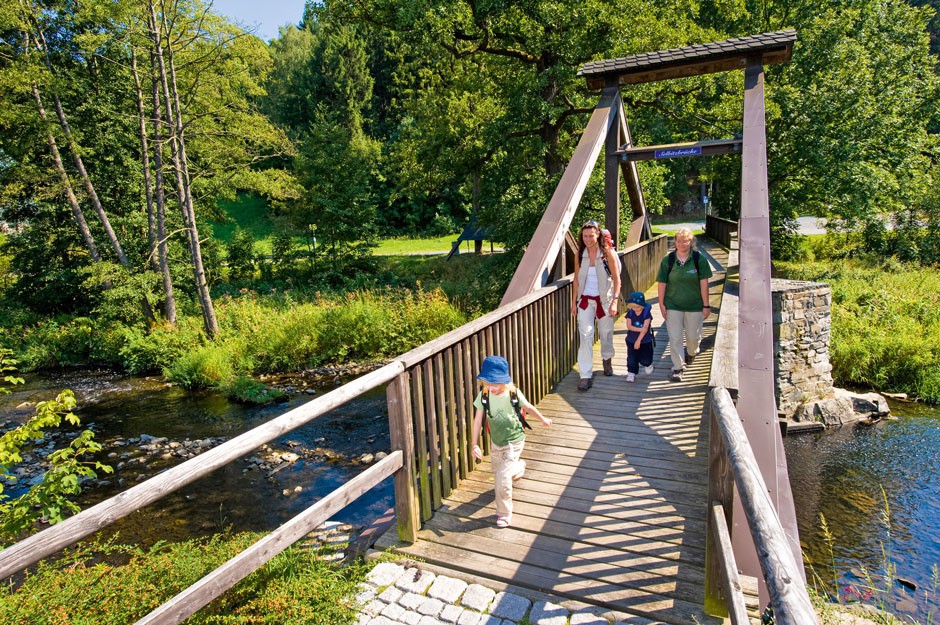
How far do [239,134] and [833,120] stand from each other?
1763 centimetres

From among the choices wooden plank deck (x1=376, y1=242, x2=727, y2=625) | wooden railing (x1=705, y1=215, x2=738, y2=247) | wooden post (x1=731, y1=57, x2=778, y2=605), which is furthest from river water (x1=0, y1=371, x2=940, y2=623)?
wooden railing (x1=705, y1=215, x2=738, y2=247)

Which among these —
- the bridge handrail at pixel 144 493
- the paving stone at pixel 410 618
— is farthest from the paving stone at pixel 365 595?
the bridge handrail at pixel 144 493

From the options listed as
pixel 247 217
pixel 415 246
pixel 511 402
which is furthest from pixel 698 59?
pixel 247 217

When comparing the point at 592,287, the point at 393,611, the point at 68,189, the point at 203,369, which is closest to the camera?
the point at 393,611

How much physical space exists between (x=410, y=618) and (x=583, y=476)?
5.69ft

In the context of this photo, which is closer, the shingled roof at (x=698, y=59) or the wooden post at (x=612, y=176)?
the shingled roof at (x=698, y=59)

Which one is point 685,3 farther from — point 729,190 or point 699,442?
point 699,442

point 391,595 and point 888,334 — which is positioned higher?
point 391,595

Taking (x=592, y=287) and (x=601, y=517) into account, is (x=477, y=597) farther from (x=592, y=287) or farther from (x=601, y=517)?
(x=592, y=287)

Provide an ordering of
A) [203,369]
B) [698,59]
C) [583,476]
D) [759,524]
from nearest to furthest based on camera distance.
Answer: [759,524] → [583,476] → [698,59] → [203,369]

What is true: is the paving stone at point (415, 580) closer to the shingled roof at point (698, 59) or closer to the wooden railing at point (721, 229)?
the shingled roof at point (698, 59)

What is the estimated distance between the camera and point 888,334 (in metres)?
12.3

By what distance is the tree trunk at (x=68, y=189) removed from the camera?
15.4m

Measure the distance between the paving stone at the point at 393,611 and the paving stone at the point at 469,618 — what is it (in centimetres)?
32
